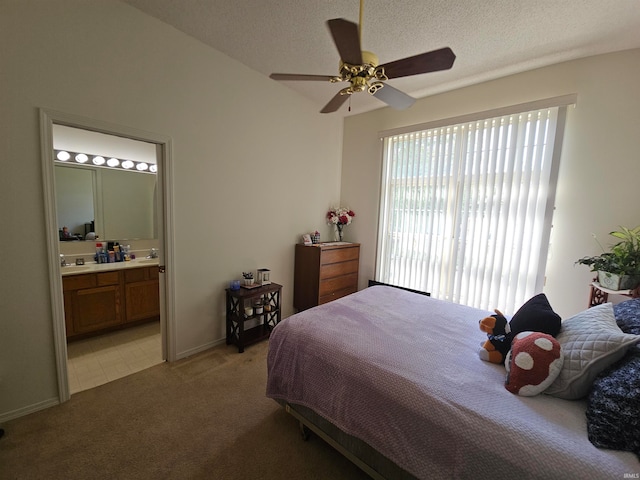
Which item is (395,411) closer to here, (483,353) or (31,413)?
(483,353)

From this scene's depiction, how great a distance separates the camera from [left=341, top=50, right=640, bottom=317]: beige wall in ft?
7.09

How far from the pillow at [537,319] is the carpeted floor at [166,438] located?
4.17 feet

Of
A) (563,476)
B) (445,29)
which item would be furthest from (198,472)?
(445,29)

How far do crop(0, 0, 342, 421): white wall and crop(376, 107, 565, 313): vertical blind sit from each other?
4.05ft

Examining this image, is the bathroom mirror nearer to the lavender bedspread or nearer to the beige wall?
the lavender bedspread

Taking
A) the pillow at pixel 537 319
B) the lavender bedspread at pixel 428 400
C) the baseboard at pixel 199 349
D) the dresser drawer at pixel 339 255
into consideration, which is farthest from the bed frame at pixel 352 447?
the dresser drawer at pixel 339 255

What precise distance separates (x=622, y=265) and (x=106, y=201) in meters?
5.18

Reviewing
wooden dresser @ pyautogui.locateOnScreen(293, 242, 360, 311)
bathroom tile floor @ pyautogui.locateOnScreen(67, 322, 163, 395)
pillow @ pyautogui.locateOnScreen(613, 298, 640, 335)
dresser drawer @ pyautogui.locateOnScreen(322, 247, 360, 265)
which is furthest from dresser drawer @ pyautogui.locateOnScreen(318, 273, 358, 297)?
pillow @ pyautogui.locateOnScreen(613, 298, 640, 335)

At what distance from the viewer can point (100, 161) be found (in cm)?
302

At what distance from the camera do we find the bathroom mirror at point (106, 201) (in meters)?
2.79

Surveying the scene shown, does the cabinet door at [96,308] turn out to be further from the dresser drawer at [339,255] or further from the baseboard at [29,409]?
the dresser drawer at [339,255]

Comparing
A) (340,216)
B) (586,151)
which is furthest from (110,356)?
(586,151)

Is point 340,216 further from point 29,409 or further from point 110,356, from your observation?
point 29,409

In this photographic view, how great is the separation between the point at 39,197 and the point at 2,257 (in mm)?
439
